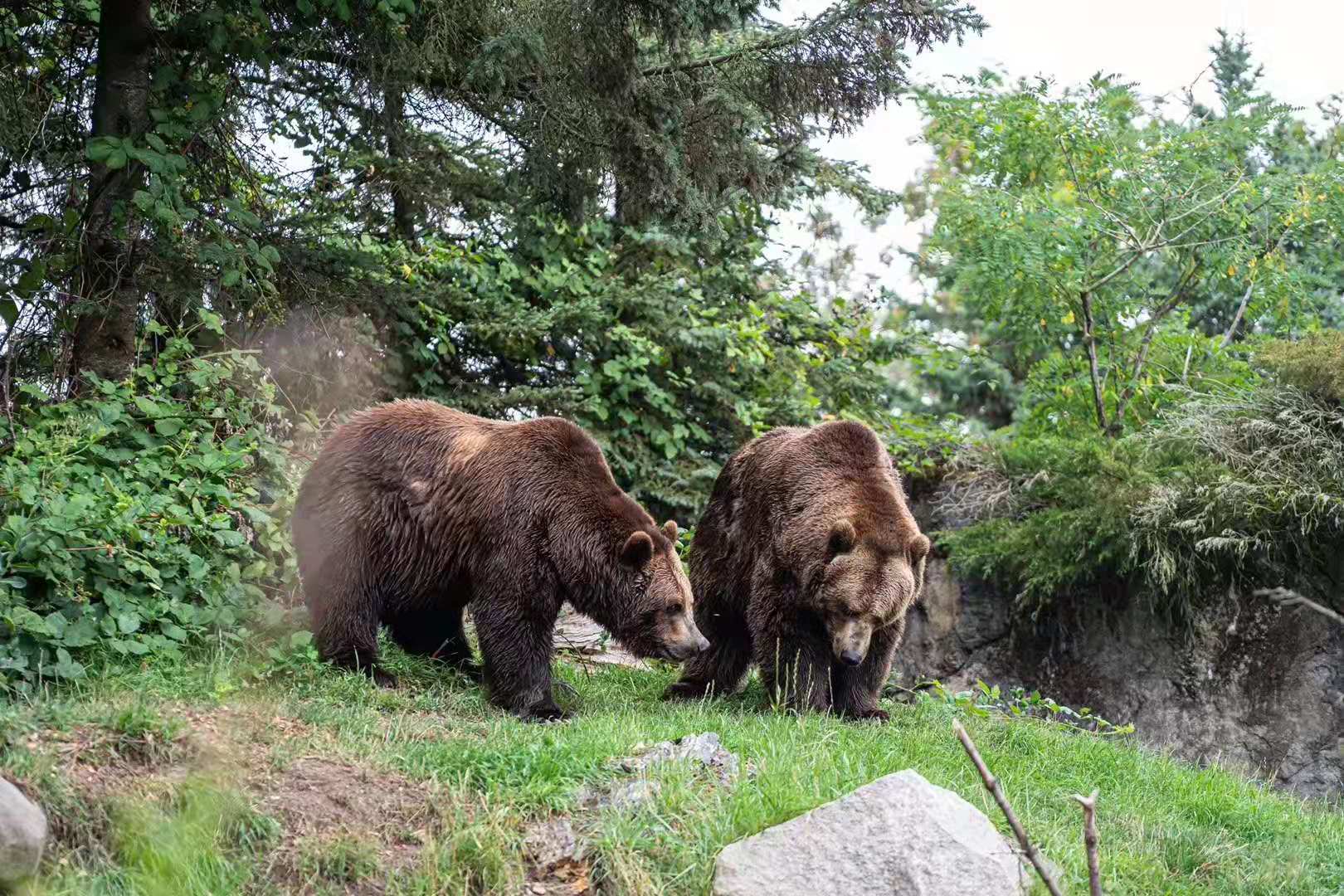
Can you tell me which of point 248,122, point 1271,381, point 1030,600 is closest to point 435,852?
point 248,122

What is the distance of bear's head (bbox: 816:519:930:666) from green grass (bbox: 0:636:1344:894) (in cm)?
52

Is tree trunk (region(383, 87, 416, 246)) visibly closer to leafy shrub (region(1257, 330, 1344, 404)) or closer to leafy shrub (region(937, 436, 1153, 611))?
leafy shrub (region(937, 436, 1153, 611))

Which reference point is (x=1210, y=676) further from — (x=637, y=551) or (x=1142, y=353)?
(x=637, y=551)

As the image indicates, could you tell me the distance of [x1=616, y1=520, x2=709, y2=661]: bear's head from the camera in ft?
24.1

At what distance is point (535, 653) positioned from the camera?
284 inches

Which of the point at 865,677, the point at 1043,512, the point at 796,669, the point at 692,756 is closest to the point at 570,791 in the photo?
the point at 692,756

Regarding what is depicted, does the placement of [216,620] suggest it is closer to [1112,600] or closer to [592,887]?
[592,887]

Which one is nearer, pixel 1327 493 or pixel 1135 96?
pixel 1327 493

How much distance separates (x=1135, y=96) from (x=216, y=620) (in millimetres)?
10486

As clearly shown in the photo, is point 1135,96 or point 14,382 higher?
point 1135,96

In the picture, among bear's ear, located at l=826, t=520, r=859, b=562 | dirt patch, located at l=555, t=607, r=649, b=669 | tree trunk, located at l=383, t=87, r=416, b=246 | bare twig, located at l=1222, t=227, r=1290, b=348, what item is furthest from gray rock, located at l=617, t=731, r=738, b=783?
bare twig, located at l=1222, t=227, r=1290, b=348

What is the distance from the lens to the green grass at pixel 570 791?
4.71 meters

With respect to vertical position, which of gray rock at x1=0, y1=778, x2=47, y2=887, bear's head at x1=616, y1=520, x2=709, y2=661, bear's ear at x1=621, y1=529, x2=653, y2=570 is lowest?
gray rock at x1=0, y1=778, x2=47, y2=887

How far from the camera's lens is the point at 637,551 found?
287 inches
